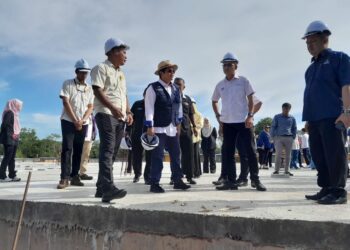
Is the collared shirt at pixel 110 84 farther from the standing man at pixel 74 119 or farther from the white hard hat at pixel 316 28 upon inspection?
the white hard hat at pixel 316 28

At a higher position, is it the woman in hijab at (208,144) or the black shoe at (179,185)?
the woman in hijab at (208,144)

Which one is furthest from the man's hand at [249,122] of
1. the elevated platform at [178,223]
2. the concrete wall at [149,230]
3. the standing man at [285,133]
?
the standing man at [285,133]

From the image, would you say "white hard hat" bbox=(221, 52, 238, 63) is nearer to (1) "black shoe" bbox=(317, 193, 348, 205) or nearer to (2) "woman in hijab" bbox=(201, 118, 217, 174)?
(1) "black shoe" bbox=(317, 193, 348, 205)

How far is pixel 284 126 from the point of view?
355 inches

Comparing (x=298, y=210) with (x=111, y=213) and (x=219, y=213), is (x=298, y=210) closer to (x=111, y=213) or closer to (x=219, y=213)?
(x=219, y=213)

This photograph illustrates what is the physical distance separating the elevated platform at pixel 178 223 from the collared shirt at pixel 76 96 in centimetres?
190

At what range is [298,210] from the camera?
10.6 ft

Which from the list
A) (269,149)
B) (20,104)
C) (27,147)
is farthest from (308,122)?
(27,147)

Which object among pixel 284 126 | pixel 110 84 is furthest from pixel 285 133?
pixel 110 84

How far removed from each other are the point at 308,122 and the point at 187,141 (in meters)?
2.79

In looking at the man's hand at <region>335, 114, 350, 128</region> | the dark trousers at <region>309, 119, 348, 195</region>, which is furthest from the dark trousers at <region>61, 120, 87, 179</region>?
the man's hand at <region>335, 114, 350, 128</region>

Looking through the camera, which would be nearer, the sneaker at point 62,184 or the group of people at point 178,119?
the group of people at point 178,119

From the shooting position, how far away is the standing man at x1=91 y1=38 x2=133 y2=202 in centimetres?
393

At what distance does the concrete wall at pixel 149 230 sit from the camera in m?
2.66
